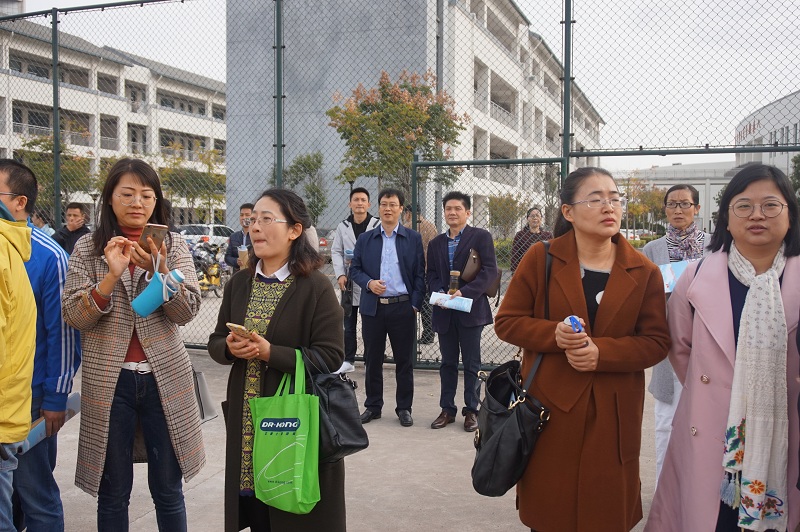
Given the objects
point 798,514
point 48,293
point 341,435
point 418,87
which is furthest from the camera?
point 418,87

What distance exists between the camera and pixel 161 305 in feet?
9.90

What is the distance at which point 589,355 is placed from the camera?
244cm

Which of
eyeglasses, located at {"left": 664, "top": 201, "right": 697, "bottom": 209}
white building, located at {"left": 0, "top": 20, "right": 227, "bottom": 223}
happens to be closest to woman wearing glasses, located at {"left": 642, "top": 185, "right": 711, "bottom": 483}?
eyeglasses, located at {"left": 664, "top": 201, "right": 697, "bottom": 209}

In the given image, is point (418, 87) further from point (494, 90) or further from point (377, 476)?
point (377, 476)

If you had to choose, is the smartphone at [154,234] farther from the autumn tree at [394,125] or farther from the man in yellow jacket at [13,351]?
the autumn tree at [394,125]

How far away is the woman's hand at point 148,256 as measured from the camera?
2.88 m

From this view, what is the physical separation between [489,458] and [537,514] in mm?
296

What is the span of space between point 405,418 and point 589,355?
348cm

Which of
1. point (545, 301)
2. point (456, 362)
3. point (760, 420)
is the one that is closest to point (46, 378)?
point (545, 301)

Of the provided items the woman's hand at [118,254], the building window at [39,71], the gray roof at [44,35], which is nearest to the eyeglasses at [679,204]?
the woman's hand at [118,254]

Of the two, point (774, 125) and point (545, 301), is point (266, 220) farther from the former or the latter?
point (774, 125)

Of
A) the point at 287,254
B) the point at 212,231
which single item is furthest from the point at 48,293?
the point at 212,231

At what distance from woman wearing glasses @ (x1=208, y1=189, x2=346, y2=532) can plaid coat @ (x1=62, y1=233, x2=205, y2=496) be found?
0.25 m

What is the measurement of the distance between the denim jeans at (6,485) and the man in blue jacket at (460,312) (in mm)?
3480
